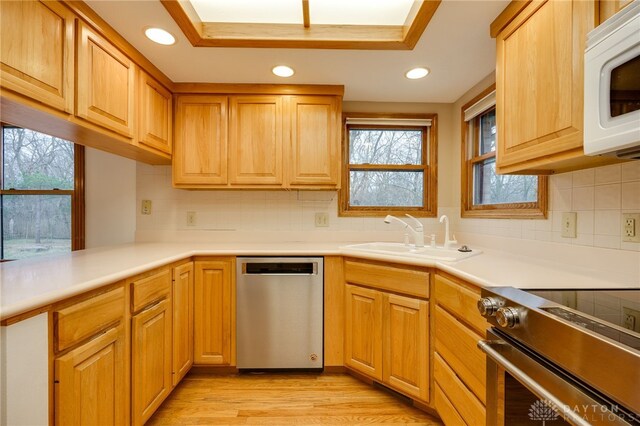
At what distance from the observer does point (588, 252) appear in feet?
4.27

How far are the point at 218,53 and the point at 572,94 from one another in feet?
5.96

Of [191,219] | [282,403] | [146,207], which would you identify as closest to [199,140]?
[191,219]

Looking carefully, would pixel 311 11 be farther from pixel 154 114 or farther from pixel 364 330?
pixel 364 330

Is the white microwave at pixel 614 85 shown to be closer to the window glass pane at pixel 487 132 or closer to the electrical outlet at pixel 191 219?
the window glass pane at pixel 487 132

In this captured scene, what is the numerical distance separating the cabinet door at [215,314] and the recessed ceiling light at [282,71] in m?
1.37

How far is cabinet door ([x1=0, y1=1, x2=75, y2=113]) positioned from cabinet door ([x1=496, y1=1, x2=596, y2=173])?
2063 millimetres

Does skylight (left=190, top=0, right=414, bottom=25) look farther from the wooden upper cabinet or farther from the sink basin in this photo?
the sink basin

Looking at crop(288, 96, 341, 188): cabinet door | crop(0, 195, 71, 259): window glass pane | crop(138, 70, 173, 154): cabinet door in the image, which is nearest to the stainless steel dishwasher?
crop(288, 96, 341, 188): cabinet door

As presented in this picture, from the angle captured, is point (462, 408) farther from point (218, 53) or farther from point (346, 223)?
point (218, 53)

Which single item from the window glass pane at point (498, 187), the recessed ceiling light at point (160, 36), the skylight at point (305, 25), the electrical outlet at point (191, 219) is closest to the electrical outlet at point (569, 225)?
the window glass pane at point (498, 187)

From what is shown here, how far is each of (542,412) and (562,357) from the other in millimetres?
238

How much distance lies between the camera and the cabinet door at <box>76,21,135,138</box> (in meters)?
1.38

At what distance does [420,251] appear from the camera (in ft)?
6.55

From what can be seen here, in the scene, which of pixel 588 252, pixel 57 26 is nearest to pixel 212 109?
pixel 57 26
